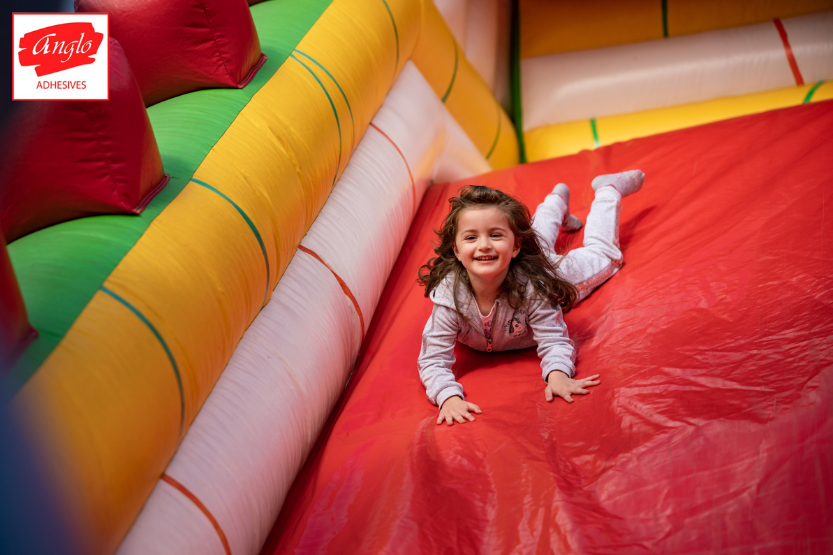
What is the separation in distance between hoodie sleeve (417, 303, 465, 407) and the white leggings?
0.23 meters

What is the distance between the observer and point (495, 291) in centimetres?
112

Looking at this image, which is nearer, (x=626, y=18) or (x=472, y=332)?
(x=472, y=332)

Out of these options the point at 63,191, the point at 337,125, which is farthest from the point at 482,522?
the point at 337,125

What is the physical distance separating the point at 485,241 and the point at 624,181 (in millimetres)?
515

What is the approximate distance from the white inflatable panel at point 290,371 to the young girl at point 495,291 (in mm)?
169

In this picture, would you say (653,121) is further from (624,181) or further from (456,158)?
(624,181)

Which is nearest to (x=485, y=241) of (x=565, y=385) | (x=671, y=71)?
(x=565, y=385)

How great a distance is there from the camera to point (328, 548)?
2.71 feet

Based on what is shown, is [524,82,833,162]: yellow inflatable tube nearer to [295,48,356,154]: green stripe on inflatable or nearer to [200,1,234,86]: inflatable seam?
[295,48,356,154]: green stripe on inflatable

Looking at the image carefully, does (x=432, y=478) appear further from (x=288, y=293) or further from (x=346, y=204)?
(x=346, y=204)

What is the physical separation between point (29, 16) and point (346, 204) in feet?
2.10

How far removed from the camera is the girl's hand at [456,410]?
964 millimetres

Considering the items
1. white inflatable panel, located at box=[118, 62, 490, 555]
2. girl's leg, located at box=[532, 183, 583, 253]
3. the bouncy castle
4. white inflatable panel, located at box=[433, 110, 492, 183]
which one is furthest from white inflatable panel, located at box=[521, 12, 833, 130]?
girl's leg, located at box=[532, 183, 583, 253]

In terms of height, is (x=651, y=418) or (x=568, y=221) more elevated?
(x=568, y=221)
